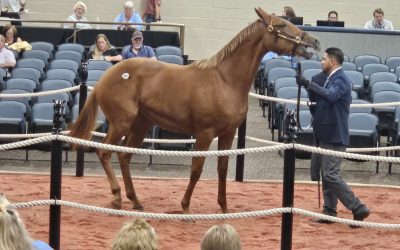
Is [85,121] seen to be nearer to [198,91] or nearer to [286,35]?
[198,91]

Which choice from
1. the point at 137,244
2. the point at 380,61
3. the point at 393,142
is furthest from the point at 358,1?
the point at 137,244

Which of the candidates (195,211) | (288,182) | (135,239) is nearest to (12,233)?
(135,239)

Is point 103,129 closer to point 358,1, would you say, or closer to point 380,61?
point 380,61

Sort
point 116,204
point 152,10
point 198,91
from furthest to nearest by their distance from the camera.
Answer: point 152,10 → point 116,204 → point 198,91

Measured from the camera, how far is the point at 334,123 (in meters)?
11.3

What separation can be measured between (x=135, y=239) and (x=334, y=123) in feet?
19.6

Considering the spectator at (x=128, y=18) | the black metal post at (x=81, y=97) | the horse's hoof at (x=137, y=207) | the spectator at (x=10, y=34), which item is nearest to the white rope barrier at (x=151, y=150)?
the horse's hoof at (x=137, y=207)

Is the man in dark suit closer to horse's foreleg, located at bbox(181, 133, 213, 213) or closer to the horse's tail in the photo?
horse's foreleg, located at bbox(181, 133, 213, 213)

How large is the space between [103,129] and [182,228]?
480 cm

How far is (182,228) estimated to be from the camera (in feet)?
36.6

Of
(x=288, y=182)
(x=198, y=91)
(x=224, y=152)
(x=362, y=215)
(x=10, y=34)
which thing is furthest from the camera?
(x=10, y=34)

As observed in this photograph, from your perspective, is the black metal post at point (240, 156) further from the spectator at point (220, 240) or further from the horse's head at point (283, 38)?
the spectator at point (220, 240)

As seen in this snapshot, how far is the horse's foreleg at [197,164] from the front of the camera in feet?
37.4

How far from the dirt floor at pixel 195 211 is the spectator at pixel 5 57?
17.2ft
